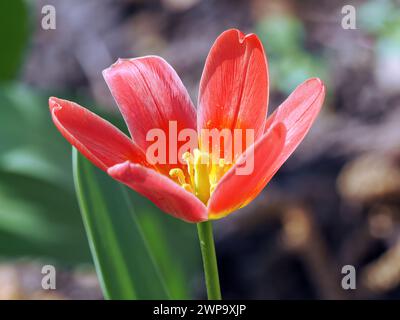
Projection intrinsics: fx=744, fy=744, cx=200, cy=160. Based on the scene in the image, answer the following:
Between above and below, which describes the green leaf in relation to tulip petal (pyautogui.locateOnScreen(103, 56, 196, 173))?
below

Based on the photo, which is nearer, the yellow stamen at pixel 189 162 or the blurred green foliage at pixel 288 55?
the yellow stamen at pixel 189 162

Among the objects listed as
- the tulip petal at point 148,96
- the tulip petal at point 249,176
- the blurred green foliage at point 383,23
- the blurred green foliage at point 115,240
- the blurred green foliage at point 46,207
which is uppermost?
the blurred green foliage at point 383,23

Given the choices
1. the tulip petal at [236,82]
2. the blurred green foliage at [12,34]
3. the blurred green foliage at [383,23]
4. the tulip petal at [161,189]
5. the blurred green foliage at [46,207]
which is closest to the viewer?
the tulip petal at [161,189]

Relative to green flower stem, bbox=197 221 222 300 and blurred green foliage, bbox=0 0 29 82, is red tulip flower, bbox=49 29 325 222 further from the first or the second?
blurred green foliage, bbox=0 0 29 82

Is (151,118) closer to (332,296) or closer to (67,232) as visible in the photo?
(67,232)

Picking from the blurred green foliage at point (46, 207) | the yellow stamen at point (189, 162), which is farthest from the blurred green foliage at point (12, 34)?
the yellow stamen at point (189, 162)

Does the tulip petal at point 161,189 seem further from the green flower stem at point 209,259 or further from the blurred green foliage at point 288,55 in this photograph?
the blurred green foliage at point 288,55

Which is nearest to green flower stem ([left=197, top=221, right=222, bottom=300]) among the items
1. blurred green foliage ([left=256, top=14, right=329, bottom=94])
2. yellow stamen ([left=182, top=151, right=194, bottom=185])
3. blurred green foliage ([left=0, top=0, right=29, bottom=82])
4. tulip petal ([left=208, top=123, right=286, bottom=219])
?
tulip petal ([left=208, top=123, right=286, bottom=219])
